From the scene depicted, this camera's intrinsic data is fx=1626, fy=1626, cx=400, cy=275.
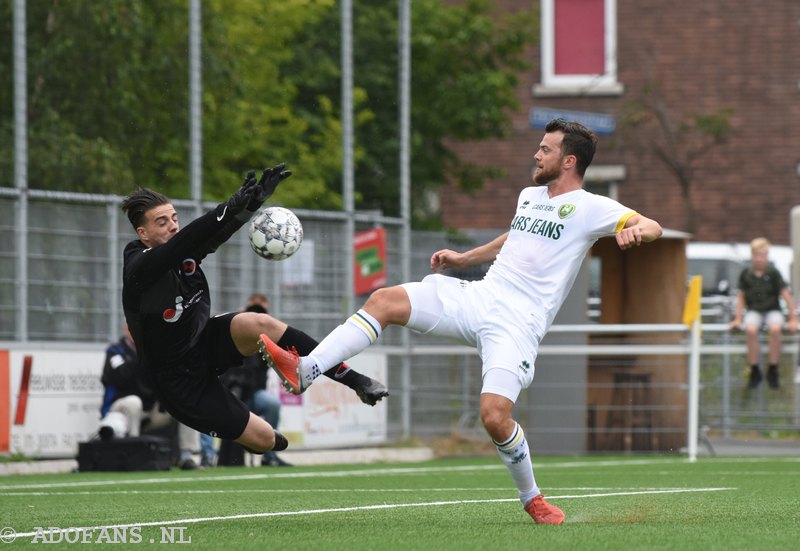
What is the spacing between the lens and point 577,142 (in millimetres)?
8562

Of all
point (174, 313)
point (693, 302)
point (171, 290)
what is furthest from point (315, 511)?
point (693, 302)

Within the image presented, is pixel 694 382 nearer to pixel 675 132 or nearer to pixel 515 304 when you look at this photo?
pixel 515 304

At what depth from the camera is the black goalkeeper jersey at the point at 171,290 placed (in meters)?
8.34

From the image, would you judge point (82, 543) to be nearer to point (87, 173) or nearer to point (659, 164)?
point (87, 173)

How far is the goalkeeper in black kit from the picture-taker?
8.60 m

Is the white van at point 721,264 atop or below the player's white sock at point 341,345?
atop

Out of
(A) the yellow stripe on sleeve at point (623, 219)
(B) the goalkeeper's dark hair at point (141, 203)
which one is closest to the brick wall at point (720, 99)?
(B) the goalkeeper's dark hair at point (141, 203)

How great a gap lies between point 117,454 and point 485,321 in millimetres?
8049

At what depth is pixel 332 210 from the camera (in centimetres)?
2009

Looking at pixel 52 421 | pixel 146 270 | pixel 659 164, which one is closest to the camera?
pixel 146 270

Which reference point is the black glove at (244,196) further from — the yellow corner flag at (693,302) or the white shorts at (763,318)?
the white shorts at (763,318)

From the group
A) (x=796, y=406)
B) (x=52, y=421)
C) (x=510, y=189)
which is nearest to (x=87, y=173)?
(x=52, y=421)

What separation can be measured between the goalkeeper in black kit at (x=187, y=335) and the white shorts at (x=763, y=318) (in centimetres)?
1079

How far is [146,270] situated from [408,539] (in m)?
2.12
